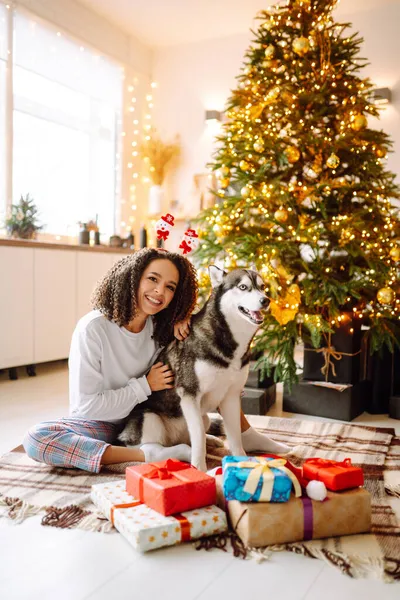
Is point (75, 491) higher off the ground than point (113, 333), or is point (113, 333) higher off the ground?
point (113, 333)

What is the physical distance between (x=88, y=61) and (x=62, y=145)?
0.92 m

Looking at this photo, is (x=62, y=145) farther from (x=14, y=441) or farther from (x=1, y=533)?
(x=1, y=533)

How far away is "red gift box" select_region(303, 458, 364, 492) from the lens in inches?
62.2

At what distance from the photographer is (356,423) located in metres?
2.93

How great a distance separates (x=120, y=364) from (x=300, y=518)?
101 centimetres

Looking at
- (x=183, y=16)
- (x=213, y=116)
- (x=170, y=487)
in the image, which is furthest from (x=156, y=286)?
(x=183, y=16)

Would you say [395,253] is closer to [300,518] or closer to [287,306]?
[287,306]

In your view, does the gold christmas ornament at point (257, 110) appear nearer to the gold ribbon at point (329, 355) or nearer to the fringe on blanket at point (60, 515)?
the gold ribbon at point (329, 355)

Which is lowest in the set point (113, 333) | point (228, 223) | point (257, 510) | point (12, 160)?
point (257, 510)

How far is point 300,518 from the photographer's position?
4.94ft

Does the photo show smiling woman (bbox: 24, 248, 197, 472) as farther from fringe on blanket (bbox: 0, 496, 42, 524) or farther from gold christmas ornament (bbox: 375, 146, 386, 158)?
gold christmas ornament (bbox: 375, 146, 386, 158)

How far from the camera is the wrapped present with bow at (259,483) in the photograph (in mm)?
1502

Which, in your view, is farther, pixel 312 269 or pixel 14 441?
pixel 312 269

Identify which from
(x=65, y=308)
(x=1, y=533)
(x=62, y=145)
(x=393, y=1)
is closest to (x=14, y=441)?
(x=1, y=533)
